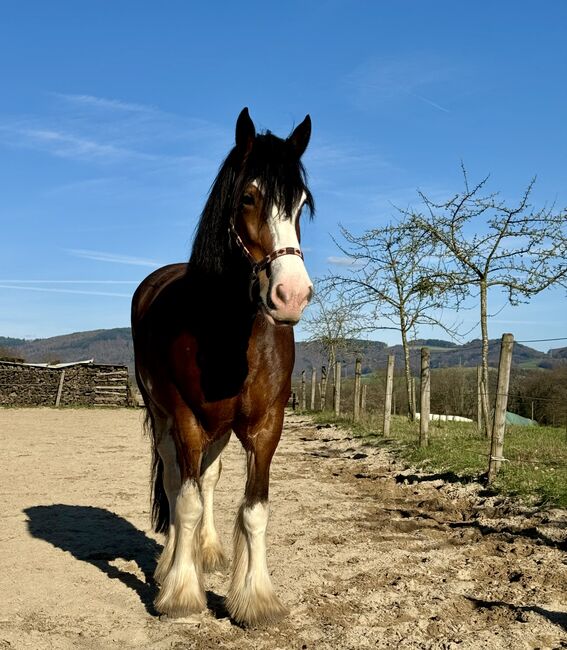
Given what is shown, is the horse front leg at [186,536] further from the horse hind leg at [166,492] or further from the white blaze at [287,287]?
the white blaze at [287,287]

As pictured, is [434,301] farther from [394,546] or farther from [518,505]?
[394,546]

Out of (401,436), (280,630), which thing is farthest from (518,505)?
(401,436)

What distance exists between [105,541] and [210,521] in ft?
3.79

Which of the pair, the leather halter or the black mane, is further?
the black mane

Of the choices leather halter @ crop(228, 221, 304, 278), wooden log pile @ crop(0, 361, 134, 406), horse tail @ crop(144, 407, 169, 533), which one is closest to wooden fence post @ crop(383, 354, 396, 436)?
horse tail @ crop(144, 407, 169, 533)

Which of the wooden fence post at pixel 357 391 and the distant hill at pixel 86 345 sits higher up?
the distant hill at pixel 86 345

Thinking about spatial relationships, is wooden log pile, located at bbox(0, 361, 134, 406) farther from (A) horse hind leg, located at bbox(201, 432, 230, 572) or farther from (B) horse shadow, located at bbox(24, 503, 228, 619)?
(A) horse hind leg, located at bbox(201, 432, 230, 572)

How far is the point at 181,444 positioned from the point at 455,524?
2911 millimetres

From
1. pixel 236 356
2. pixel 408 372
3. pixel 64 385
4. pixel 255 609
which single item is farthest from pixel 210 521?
pixel 64 385

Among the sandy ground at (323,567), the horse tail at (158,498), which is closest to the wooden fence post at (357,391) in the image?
the sandy ground at (323,567)

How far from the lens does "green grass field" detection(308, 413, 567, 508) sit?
576cm

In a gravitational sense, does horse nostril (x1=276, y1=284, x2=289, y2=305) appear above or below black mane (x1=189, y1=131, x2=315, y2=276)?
below

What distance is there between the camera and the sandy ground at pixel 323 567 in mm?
3109

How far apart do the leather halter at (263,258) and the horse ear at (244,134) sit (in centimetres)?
40
